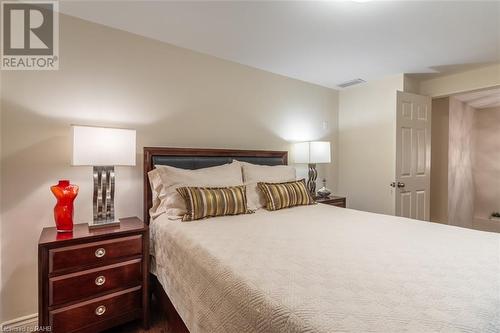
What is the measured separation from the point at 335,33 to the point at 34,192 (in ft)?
8.97

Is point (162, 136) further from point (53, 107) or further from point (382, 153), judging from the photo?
point (382, 153)

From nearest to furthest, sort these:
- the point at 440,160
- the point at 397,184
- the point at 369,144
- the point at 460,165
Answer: the point at 397,184 → the point at 369,144 → the point at 440,160 → the point at 460,165

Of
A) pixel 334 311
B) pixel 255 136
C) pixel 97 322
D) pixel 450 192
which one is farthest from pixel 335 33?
pixel 450 192

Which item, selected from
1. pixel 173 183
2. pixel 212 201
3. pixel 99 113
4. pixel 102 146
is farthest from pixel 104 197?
pixel 212 201

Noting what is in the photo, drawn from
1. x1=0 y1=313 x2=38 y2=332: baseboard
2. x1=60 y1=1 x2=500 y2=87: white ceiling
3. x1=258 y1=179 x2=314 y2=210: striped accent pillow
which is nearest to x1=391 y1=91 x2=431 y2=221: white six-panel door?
x1=60 y1=1 x2=500 y2=87: white ceiling

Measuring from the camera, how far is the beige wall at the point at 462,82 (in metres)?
2.92

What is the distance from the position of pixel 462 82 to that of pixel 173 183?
3.63 m

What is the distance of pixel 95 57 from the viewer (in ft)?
6.85

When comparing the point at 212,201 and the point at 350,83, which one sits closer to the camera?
the point at 212,201

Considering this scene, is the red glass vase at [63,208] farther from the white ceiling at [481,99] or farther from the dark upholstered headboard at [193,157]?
the white ceiling at [481,99]

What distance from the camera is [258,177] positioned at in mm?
2537

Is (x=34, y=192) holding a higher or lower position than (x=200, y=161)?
lower

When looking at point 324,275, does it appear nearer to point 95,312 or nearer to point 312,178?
point 95,312

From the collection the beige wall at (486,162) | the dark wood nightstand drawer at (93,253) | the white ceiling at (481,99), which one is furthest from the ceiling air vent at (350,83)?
the dark wood nightstand drawer at (93,253)
